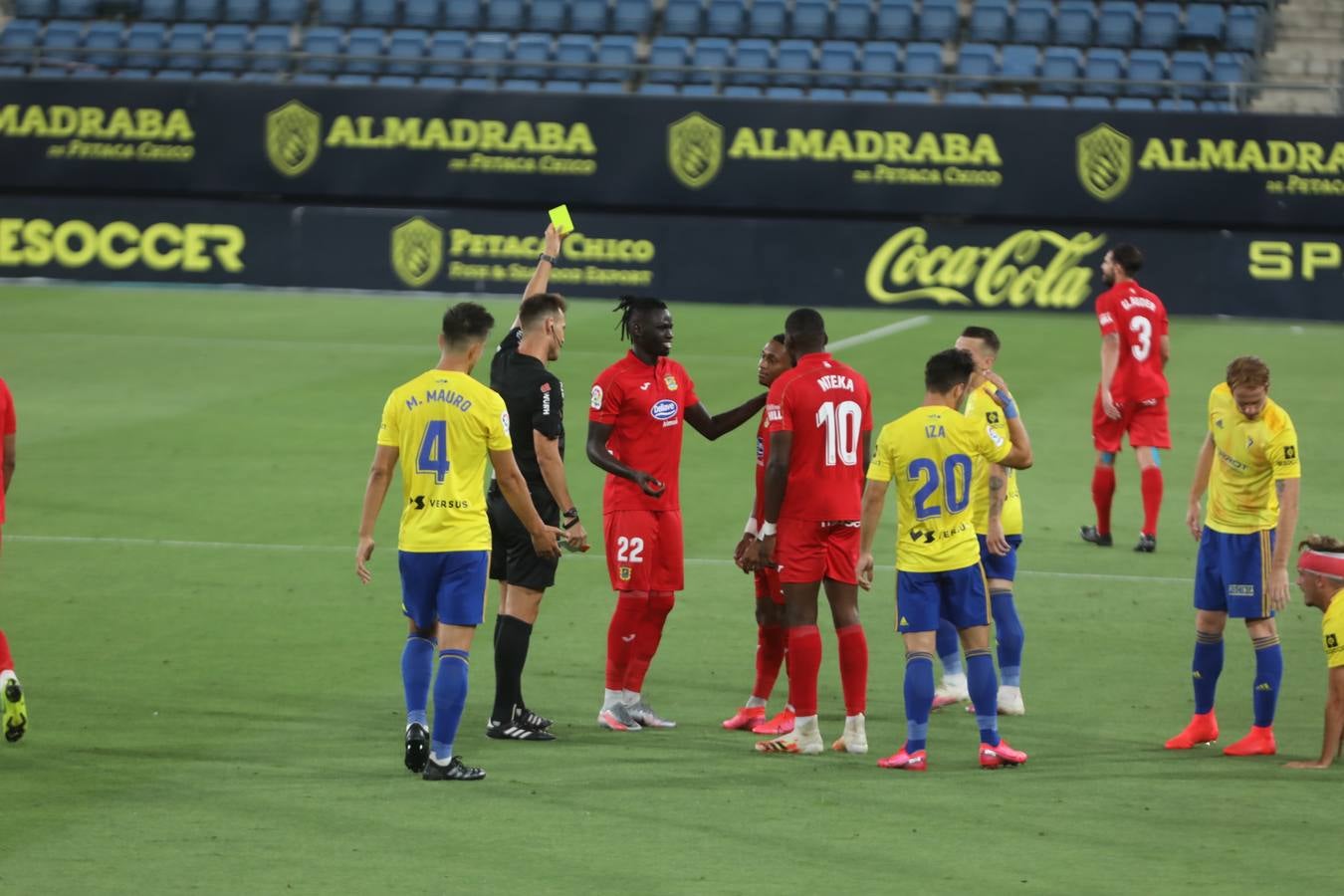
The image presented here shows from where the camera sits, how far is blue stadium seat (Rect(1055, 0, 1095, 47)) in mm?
31719

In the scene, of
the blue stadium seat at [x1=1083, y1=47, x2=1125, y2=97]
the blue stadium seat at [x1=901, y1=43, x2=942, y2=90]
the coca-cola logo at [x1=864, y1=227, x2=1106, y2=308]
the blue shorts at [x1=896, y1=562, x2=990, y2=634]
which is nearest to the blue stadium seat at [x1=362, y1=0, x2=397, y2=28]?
the blue stadium seat at [x1=901, y1=43, x2=942, y2=90]

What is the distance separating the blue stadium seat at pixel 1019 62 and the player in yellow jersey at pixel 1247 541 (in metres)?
22.4

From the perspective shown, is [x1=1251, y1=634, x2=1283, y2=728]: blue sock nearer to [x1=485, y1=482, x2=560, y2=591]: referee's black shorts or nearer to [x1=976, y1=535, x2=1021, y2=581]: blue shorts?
[x1=976, y1=535, x2=1021, y2=581]: blue shorts

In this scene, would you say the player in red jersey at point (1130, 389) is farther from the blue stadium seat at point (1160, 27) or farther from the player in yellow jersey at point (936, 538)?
the blue stadium seat at point (1160, 27)

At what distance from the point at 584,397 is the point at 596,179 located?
26.9 ft

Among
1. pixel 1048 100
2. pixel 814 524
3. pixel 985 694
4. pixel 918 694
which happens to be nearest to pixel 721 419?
pixel 814 524

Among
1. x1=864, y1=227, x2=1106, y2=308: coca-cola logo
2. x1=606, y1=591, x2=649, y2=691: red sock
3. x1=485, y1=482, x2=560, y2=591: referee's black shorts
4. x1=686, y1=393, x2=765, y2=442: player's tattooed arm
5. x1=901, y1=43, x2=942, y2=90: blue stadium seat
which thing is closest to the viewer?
x1=485, y1=482, x2=560, y2=591: referee's black shorts

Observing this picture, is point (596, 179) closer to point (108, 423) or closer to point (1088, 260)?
point (1088, 260)

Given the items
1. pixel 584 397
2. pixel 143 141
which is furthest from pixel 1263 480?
pixel 143 141

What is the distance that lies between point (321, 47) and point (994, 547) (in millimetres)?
24760

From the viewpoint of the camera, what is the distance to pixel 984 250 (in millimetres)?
27516

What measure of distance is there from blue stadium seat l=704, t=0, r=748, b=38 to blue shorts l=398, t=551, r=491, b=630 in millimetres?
25122

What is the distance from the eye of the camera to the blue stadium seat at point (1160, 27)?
31.5 meters

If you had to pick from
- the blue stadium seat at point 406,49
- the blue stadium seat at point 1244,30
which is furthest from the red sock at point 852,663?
the blue stadium seat at point 1244,30
